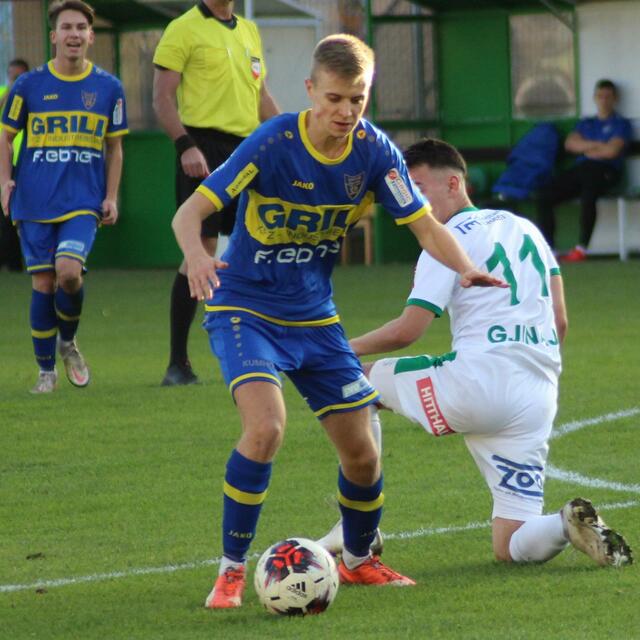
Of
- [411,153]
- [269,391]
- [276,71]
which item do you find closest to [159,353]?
[411,153]

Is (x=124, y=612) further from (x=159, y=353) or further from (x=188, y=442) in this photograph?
(x=159, y=353)

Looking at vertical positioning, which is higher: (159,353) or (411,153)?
(411,153)

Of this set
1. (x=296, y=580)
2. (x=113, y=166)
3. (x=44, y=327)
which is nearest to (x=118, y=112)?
(x=113, y=166)

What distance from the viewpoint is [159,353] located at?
37.8 feet

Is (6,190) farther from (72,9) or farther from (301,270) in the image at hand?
(301,270)

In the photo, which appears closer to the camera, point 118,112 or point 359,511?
point 359,511

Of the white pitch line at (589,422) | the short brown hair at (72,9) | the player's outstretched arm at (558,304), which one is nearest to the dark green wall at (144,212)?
the short brown hair at (72,9)

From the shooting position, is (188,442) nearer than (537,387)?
No

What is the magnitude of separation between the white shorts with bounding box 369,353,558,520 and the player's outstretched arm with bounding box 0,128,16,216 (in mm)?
4491

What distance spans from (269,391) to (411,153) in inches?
53.9

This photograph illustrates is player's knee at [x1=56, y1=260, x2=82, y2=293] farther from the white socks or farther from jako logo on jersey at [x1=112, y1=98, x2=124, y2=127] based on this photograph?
the white socks

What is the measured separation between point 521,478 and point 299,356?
99 cm

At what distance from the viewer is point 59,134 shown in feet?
32.1

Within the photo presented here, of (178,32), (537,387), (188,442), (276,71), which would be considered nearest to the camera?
(537,387)
